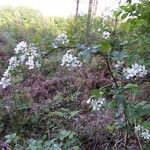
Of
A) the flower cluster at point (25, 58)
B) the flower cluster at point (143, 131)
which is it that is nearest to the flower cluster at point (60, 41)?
the flower cluster at point (25, 58)

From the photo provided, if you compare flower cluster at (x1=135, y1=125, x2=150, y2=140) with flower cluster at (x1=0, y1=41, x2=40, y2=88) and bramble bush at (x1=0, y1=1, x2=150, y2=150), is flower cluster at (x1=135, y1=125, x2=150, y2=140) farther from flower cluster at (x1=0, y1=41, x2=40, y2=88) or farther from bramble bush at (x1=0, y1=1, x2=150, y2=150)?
flower cluster at (x1=0, y1=41, x2=40, y2=88)

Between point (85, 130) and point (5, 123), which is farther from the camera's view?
point (5, 123)

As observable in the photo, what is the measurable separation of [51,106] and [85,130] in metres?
0.91

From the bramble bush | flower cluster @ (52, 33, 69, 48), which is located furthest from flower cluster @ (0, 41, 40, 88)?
flower cluster @ (52, 33, 69, 48)

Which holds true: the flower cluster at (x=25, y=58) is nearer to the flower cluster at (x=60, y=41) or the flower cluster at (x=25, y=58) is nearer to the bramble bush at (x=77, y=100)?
the bramble bush at (x=77, y=100)

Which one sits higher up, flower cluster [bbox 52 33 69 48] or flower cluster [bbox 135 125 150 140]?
flower cluster [bbox 52 33 69 48]

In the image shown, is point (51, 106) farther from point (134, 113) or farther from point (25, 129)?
point (134, 113)

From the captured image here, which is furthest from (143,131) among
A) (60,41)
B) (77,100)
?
(77,100)

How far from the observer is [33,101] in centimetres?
571

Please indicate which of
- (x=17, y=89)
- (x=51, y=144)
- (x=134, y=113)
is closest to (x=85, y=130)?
(x=51, y=144)

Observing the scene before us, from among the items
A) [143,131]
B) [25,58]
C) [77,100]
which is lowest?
[77,100]

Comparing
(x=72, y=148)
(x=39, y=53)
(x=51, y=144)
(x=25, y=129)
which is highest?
(x=39, y=53)

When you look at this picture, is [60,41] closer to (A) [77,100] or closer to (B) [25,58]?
(B) [25,58]

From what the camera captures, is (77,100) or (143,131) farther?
(77,100)
